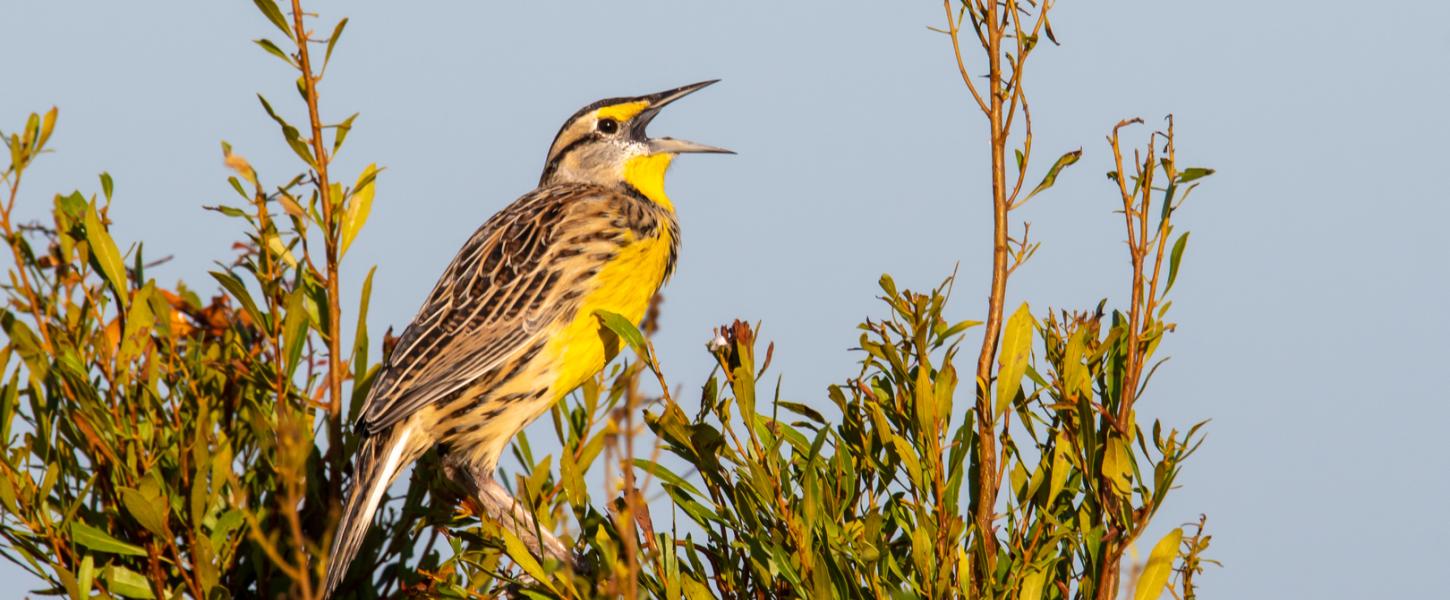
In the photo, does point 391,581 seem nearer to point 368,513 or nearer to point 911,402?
point 368,513

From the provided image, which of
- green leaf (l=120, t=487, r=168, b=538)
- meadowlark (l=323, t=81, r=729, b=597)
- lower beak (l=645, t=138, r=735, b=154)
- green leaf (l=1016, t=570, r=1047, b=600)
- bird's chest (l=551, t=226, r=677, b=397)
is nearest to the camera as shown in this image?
green leaf (l=1016, t=570, r=1047, b=600)

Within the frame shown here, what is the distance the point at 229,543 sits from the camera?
246 centimetres

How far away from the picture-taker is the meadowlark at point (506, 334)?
3.05 meters

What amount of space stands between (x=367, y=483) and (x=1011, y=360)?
135 centimetres

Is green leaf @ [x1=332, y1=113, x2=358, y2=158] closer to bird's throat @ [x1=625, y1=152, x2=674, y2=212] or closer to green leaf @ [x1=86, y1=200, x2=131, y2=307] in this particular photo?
green leaf @ [x1=86, y1=200, x2=131, y2=307]

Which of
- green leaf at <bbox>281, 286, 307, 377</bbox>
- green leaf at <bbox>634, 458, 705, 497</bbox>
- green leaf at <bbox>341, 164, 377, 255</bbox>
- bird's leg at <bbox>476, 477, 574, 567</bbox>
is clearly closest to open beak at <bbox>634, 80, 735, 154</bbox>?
bird's leg at <bbox>476, 477, 574, 567</bbox>

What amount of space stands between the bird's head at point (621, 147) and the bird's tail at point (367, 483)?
1103mm

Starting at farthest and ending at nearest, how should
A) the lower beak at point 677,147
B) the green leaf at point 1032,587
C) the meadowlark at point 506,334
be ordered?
the lower beak at point 677,147 → the meadowlark at point 506,334 → the green leaf at point 1032,587

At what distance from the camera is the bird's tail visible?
2602mm

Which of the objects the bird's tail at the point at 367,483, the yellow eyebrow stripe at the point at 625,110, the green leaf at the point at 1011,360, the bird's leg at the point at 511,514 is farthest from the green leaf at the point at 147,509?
the yellow eyebrow stripe at the point at 625,110

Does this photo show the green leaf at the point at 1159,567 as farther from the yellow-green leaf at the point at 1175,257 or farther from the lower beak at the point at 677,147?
the lower beak at the point at 677,147

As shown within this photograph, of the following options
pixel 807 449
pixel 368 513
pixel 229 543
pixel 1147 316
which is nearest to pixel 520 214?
pixel 368 513

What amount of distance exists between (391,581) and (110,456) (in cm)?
54

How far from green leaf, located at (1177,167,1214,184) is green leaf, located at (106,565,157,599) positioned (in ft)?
5.46
